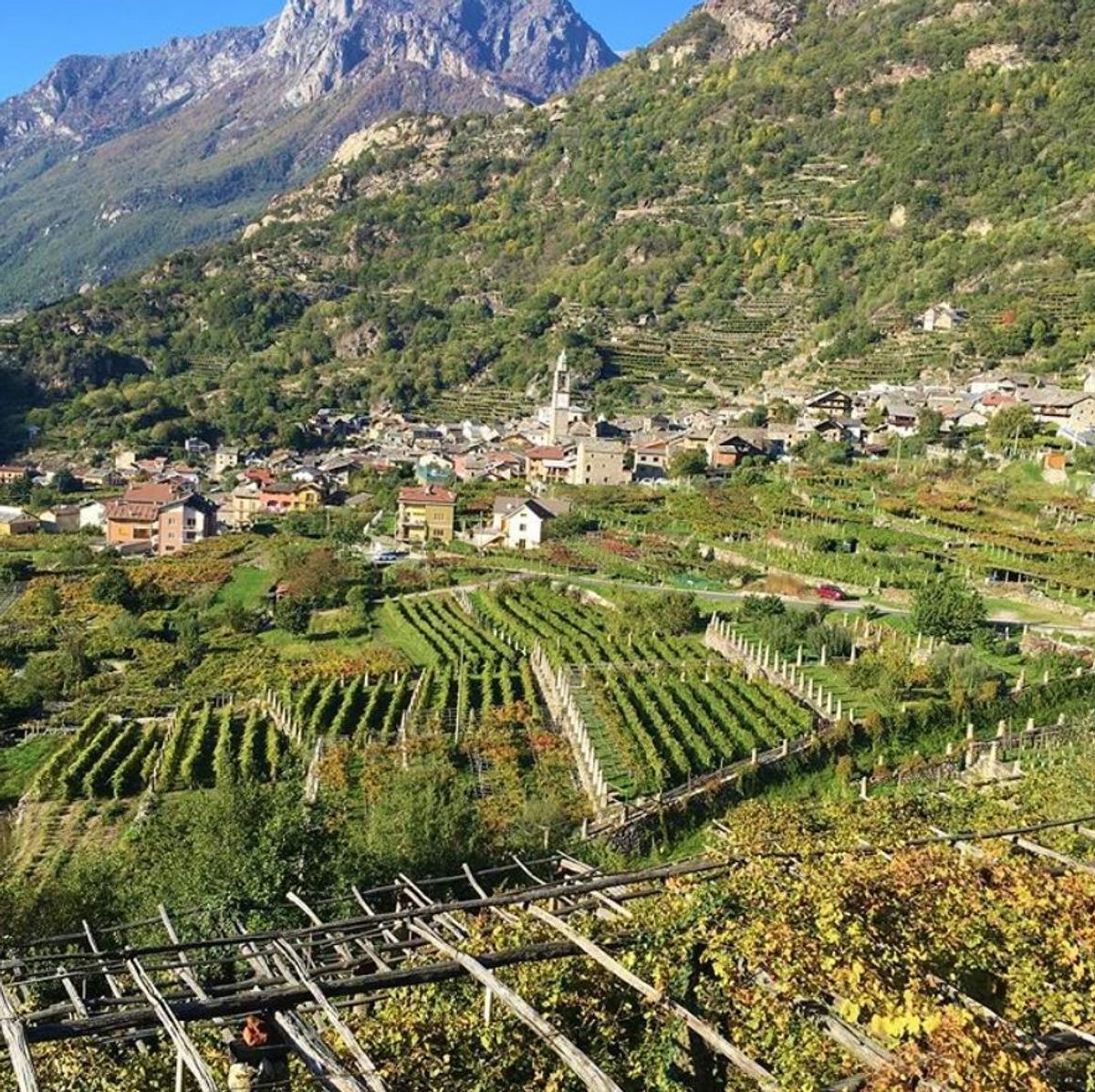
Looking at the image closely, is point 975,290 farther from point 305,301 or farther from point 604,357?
point 305,301

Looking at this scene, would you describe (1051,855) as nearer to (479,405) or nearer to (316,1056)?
(316,1056)

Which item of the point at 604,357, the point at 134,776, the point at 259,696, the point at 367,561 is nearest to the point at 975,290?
the point at 604,357

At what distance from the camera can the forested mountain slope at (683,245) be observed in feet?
273

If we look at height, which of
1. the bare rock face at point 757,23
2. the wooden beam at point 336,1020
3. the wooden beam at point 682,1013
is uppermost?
the bare rock face at point 757,23

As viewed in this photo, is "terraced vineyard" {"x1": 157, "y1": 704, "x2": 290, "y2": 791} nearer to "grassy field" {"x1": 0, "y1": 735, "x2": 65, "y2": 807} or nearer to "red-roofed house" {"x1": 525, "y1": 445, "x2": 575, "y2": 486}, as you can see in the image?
"grassy field" {"x1": 0, "y1": 735, "x2": 65, "y2": 807}

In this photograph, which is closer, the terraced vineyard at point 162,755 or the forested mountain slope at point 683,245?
the terraced vineyard at point 162,755

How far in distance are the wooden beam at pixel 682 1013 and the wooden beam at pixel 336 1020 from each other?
1591mm

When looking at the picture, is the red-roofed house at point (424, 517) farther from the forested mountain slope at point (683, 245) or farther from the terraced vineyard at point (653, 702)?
the forested mountain slope at point (683, 245)

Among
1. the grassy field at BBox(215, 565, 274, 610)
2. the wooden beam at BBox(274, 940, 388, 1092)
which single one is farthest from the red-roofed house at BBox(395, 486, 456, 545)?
the wooden beam at BBox(274, 940, 388, 1092)

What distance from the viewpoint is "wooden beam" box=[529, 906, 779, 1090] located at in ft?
17.9

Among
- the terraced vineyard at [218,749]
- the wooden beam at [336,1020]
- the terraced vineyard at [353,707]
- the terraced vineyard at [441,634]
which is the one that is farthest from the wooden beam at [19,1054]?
the terraced vineyard at [441,634]

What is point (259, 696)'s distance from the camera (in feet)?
89.0

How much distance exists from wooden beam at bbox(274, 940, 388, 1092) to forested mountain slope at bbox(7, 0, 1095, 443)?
2629 inches

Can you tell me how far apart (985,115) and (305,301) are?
76611mm
